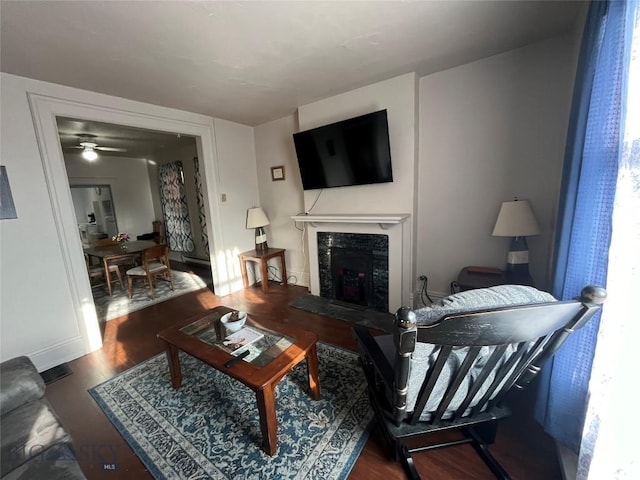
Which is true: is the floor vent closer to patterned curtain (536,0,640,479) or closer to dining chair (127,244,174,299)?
dining chair (127,244,174,299)

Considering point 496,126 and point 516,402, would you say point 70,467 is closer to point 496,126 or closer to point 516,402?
point 516,402

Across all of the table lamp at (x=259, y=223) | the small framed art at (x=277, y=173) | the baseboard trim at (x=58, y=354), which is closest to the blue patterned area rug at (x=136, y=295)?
the baseboard trim at (x=58, y=354)

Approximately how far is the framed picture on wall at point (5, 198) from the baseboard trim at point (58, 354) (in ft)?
3.74

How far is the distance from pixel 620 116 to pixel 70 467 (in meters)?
2.33

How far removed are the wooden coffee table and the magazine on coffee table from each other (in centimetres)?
3

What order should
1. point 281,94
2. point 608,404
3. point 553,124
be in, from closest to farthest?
point 608,404, point 553,124, point 281,94

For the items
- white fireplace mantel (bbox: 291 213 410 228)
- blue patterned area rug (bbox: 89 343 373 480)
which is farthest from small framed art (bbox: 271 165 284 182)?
blue patterned area rug (bbox: 89 343 373 480)

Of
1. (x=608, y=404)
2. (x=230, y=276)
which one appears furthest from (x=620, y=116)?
(x=230, y=276)

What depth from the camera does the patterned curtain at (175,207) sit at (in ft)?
16.3

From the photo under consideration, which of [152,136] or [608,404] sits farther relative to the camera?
[152,136]

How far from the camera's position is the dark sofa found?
0.91 metres

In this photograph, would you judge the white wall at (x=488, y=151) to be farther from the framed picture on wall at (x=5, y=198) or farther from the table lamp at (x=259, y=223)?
the framed picture on wall at (x=5, y=198)

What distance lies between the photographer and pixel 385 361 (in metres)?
1.14

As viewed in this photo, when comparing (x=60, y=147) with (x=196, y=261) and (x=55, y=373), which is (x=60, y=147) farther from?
(x=196, y=261)
